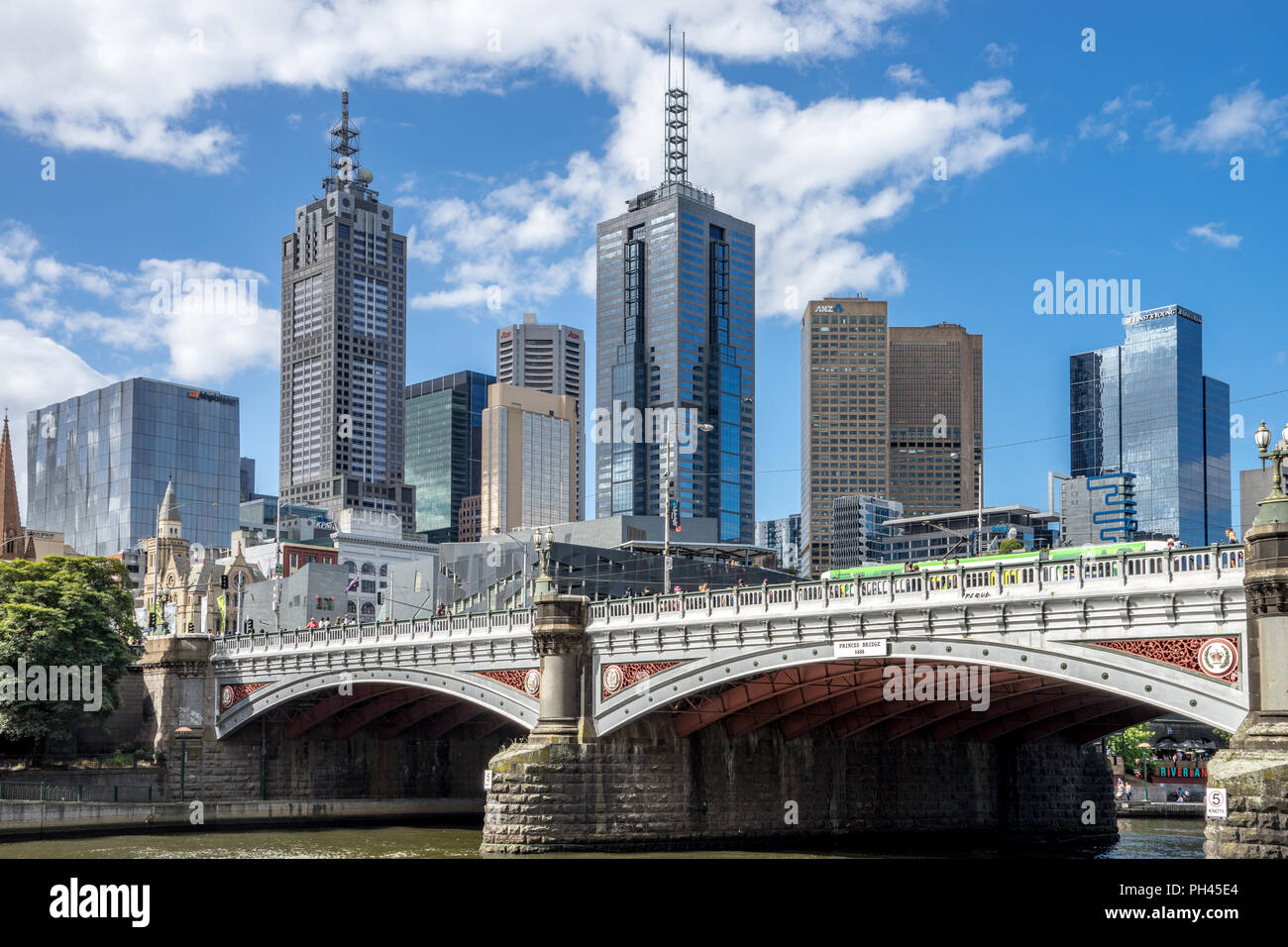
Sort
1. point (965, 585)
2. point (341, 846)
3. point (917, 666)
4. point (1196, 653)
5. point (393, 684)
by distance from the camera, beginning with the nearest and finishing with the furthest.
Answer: point (1196, 653)
point (965, 585)
point (917, 666)
point (341, 846)
point (393, 684)

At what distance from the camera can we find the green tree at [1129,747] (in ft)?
343

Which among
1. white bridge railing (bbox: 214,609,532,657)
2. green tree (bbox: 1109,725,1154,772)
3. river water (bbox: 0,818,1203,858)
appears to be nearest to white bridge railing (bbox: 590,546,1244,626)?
white bridge railing (bbox: 214,609,532,657)

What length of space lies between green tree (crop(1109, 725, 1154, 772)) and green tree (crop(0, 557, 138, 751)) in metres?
66.2

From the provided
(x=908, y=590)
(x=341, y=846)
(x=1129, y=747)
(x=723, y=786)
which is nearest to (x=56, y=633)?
(x=341, y=846)

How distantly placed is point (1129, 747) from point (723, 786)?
55640mm

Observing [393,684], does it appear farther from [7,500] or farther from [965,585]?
[7,500]

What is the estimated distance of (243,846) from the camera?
210 feet

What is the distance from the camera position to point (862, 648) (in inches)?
1892

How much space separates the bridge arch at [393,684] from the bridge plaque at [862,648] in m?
16.2
